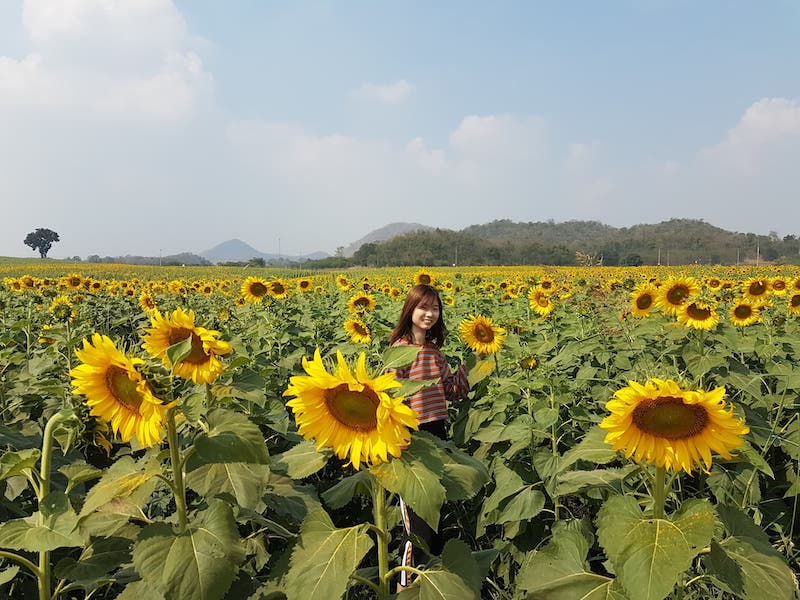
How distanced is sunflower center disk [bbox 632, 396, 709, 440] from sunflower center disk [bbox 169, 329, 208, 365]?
1470mm

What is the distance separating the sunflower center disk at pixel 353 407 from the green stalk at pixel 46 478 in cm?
82

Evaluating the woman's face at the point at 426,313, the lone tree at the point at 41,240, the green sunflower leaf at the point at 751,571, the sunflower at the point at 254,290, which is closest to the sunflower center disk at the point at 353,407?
the green sunflower leaf at the point at 751,571

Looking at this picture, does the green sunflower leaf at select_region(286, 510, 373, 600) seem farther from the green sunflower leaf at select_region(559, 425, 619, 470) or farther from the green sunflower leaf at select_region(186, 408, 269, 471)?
the green sunflower leaf at select_region(559, 425, 619, 470)

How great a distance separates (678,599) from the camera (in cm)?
175

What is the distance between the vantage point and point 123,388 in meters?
1.59

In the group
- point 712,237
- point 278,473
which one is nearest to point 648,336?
point 278,473

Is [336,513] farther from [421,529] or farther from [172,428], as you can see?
[172,428]

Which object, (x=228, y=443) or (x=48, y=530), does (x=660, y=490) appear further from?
(x=48, y=530)

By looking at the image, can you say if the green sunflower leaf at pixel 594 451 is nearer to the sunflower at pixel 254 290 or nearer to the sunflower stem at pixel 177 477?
the sunflower stem at pixel 177 477

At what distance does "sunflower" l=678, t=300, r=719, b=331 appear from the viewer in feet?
13.5

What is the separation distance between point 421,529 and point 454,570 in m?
1.38

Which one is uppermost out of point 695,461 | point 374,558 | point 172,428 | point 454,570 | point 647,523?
point 172,428

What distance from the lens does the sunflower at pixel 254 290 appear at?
7246 millimetres

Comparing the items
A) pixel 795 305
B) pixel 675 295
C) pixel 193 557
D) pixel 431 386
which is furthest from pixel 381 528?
pixel 795 305
